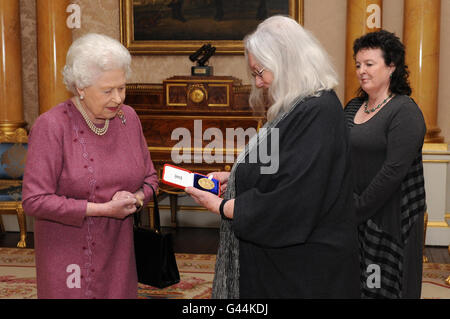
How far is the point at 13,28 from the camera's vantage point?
6547 mm

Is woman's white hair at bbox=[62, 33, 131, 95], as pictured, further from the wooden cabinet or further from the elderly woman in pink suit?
the wooden cabinet

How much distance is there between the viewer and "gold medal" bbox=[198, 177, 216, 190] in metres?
2.36

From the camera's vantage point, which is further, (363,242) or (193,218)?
(193,218)

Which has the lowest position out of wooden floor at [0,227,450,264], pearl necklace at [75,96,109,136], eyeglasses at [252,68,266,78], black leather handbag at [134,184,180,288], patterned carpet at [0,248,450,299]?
wooden floor at [0,227,450,264]

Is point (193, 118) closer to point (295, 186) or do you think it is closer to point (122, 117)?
point (122, 117)

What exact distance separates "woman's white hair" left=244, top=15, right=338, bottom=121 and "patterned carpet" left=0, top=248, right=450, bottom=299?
2.68m

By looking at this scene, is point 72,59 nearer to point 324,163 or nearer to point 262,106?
point 262,106

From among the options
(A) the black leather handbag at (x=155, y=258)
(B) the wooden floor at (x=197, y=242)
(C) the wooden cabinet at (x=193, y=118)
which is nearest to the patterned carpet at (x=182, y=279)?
(B) the wooden floor at (x=197, y=242)

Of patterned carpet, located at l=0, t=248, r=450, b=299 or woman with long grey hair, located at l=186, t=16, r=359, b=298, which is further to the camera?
patterned carpet, located at l=0, t=248, r=450, b=299

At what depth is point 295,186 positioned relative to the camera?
1964 mm

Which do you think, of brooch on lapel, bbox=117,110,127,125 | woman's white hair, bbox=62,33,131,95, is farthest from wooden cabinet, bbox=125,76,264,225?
woman's white hair, bbox=62,33,131,95

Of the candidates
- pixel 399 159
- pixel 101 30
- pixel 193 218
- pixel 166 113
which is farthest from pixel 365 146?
pixel 101 30

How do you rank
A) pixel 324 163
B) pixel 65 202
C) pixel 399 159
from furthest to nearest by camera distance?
pixel 399 159 → pixel 65 202 → pixel 324 163

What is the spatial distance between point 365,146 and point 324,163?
3.74 feet
